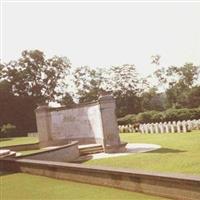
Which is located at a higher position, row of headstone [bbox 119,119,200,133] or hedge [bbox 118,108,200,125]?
hedge [bbox 118,108,200,125]

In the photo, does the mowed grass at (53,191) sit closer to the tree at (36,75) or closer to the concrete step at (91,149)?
the concrete step at (91,149)

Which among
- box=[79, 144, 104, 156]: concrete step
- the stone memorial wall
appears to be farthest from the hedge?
box=[79, 144, 104, 156]: concrete step

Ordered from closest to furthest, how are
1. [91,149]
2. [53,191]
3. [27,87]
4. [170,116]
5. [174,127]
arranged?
1. [53,191]
2. [91,149]
3. [174,127]
4. [170,116]
5. [27,87]

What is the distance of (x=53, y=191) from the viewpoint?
37.2 feet

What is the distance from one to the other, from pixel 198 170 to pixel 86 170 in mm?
3236

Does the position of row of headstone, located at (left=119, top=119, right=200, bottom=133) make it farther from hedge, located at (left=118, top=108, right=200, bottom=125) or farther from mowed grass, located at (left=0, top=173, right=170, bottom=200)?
mowed grass, located at (left=0, top=173, right=170, bottom=200)

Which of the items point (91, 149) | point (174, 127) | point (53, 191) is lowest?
point (53, 191)

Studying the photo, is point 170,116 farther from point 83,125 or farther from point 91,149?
point 91,149

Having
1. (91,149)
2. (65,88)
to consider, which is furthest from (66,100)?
(91,149)

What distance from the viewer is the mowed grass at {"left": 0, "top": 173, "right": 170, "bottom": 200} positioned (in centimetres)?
976

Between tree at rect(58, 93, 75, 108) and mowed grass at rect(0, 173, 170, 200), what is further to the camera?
tree at rect(58, 93, 75, 108)

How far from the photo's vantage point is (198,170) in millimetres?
12023

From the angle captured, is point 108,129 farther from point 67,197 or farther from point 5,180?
point 67,197

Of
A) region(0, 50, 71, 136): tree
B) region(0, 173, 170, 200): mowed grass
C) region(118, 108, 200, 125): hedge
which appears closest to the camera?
region(0, 173, 170, 200): mowed grass
